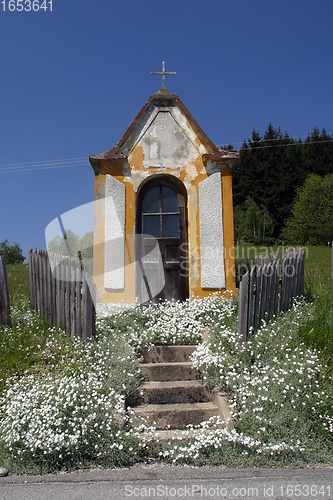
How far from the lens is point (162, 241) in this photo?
7270mm

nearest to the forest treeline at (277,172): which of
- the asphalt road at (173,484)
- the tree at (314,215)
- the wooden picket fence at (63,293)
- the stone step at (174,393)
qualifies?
the tree at (314,215)

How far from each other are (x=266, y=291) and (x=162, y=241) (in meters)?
2.61

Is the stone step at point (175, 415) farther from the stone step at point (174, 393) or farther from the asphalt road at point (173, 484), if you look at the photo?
the asphalt road at point (173, 484)

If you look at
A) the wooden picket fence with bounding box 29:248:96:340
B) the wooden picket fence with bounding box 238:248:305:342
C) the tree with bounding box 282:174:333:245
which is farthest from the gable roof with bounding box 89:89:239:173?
the tree with bounding box 282:174:333:245

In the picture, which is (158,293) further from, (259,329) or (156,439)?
(156,439)

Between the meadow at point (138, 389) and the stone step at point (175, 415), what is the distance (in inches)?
5.9

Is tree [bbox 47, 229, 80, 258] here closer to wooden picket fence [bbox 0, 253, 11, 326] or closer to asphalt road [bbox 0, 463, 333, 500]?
wooden picket fence [bbox 0, 253, 11, 326]

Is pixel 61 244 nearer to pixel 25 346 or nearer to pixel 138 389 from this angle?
pixel 25 346

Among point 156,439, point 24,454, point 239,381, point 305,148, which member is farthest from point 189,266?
point 305,148

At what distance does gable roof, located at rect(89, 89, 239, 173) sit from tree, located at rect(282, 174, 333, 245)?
2283cm

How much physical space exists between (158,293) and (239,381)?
10.7 feet

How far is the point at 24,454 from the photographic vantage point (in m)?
3.49

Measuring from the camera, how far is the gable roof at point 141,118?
23.1 feet

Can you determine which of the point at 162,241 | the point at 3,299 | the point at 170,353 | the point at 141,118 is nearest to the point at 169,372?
the point at 170,353
